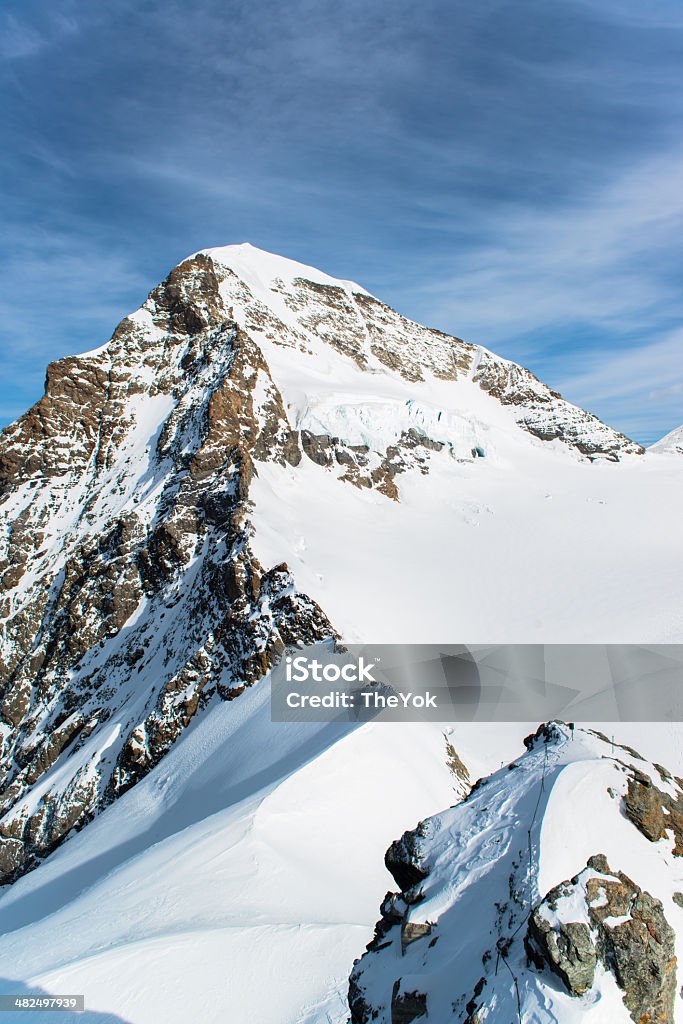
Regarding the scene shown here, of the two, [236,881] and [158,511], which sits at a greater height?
[158,511]

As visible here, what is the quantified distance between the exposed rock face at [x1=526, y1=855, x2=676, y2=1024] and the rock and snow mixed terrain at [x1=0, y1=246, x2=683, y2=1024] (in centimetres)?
46

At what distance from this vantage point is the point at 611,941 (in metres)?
5.20

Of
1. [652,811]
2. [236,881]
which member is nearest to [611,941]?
[652,811]

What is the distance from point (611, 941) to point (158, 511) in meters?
37.6

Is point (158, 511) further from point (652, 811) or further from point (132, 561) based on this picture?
point (652, 811)

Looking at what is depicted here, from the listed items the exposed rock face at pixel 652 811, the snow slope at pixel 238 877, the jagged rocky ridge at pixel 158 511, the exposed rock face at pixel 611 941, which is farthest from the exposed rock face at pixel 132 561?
the exposed rock face at pixel 611 941

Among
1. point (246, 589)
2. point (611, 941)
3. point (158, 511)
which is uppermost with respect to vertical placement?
point (158, 511)

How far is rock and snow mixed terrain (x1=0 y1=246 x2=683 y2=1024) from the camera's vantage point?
38.0ft

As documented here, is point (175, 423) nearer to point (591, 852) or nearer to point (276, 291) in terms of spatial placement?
point (276, 291)

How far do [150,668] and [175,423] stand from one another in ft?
69.0

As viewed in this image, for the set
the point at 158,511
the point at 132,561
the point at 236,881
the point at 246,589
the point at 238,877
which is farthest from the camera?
the point at 158,511

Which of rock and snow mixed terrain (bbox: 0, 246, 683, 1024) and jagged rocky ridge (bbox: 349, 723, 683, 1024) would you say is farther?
rock and snow mixed terrain (bbox: 0, 246, 683, 1024)

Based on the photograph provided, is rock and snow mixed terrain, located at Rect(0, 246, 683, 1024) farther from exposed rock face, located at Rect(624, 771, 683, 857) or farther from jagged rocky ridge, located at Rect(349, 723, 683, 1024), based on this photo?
exposed rock face, located at Rect(624, 771, 683, 857)

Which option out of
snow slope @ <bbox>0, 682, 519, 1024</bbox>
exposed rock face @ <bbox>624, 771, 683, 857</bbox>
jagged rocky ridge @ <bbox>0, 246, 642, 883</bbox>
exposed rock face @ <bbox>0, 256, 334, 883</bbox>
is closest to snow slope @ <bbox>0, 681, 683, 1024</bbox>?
snow slope @ <bbox>0, 682, 519, 1024</bbox>
